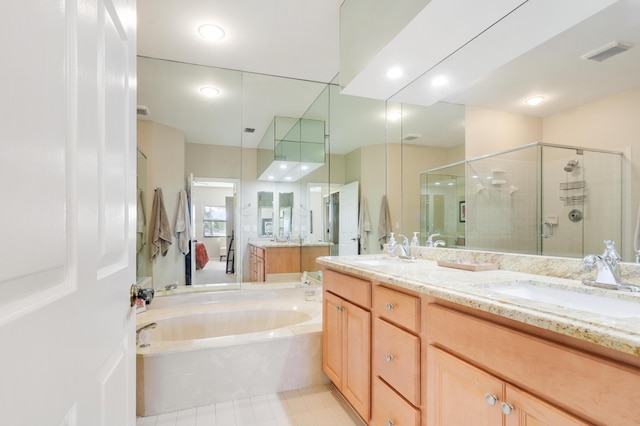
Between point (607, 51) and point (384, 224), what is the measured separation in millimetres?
1796

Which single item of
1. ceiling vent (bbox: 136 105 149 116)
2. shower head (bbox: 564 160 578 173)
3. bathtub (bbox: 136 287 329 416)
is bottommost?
bathtub (bbox: 136 287 329 416)

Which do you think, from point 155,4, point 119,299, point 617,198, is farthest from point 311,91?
point 119,299

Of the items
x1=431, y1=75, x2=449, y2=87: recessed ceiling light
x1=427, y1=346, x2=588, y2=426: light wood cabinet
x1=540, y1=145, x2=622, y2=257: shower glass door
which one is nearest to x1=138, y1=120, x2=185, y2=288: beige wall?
x1=431, y1=75, x2=449, y2=87: recessed ceiling light

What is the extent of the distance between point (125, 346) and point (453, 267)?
148cm

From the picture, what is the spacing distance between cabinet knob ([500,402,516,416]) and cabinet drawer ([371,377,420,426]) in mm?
445

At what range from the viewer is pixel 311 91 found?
3475 mm

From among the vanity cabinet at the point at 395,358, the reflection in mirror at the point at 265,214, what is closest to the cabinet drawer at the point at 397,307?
the vanity cabinet at the point at 395,358

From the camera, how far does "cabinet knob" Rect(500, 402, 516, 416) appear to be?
0.86 meters

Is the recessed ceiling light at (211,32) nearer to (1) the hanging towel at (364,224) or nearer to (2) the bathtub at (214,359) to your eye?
(1) the hanging towel at (364,224)

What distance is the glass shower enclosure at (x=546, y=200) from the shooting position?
1.19 metres

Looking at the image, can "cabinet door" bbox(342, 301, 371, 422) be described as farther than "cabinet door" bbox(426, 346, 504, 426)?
Yes

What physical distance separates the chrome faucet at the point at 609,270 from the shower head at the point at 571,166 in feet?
1.06

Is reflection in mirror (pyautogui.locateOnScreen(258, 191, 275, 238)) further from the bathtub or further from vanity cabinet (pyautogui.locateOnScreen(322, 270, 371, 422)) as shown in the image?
vanity cabinet (pyautogui.locateOnScreen(322, 270, 371, 422))

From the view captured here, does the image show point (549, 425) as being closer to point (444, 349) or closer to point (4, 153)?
point (444, 349)
